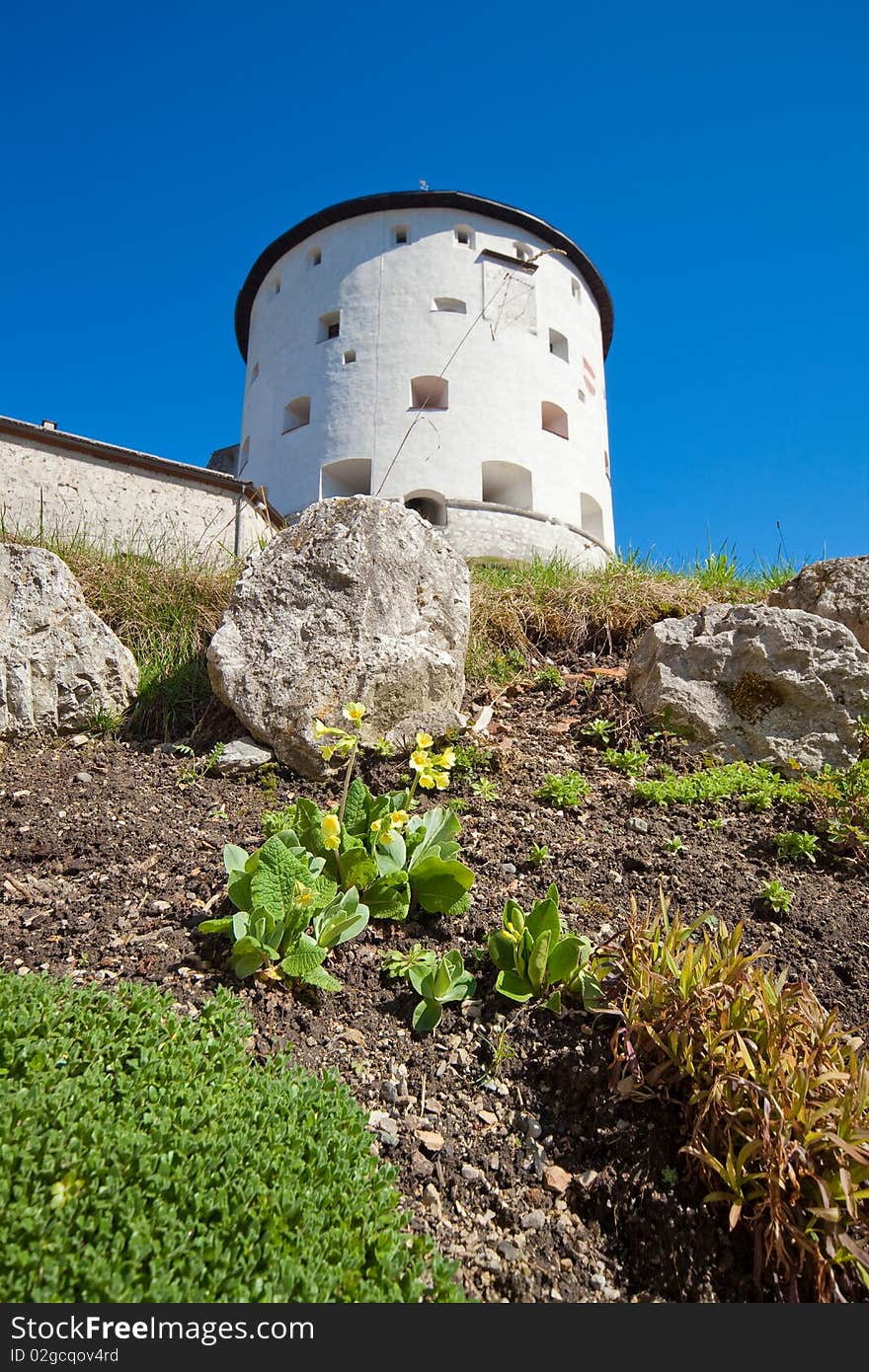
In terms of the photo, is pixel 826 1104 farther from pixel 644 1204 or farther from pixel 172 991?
pixel 172 991

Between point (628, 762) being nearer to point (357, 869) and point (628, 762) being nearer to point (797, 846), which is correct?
point (797, 846)

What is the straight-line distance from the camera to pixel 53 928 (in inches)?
114

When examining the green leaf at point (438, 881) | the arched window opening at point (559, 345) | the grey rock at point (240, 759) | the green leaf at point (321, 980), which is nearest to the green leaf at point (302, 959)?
the green leaf at point (321, 980)

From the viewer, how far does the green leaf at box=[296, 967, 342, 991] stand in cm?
263

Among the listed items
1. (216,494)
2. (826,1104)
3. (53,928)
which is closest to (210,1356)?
(826,1104)

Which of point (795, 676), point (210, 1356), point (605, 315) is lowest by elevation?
point (210, 1356)

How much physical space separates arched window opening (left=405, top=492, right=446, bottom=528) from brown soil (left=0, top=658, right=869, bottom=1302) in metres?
15.4

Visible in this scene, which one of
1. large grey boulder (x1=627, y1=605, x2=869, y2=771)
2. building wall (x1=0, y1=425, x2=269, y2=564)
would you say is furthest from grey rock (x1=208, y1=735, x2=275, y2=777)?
building wall (x1=0, y1=425, x2=269, y2=564)

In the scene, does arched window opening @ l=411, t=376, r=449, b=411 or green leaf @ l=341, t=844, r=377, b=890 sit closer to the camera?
green leaf @ l=341, t=844, r=377, b=890

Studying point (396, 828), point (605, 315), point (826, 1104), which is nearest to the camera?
point (826, 1104)

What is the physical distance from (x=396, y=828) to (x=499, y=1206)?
138 centimetres

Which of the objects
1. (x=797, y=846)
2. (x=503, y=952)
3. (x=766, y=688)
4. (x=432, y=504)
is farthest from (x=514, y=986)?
(x=432, y=504)

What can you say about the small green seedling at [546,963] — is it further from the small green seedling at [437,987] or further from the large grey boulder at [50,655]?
the large grey boulder at [50,655]

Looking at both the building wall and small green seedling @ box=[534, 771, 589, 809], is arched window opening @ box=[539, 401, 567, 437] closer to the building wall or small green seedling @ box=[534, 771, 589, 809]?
the building wall
